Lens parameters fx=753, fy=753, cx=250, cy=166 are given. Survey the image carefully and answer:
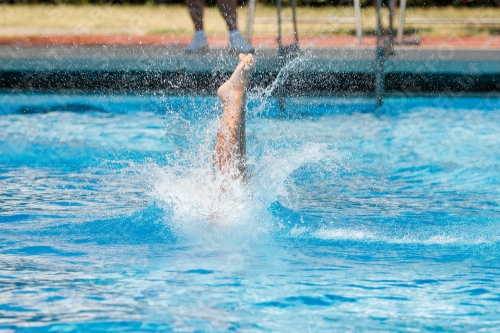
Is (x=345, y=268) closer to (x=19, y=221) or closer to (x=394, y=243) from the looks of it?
(x=394, y=243)

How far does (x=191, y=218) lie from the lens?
116 inches

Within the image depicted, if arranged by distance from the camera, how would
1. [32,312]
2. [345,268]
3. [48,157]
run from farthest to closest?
[48,157] < [345,268] < [32,312]

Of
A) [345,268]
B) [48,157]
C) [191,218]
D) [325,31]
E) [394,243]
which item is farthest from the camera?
[325,31]

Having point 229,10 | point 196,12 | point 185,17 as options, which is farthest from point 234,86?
point 185,17

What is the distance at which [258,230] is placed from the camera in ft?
9.34

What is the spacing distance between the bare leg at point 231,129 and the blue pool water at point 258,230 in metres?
0.11

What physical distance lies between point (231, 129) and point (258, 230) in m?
0.41

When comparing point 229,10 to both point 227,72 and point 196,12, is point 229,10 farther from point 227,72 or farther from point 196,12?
point 227,72

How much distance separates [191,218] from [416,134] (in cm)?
259

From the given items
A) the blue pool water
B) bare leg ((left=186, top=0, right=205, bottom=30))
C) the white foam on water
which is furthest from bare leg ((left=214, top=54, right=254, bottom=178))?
bare leg ((left=186, top=0, right=205, bottom=30))

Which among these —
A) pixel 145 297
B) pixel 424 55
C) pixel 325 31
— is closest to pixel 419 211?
pixel 145 297

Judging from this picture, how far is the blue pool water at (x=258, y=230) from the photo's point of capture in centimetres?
212

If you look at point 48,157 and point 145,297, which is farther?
point 48,157

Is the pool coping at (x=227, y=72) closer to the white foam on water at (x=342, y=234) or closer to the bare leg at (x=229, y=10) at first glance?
the bare leg at (x=229, y=10)
